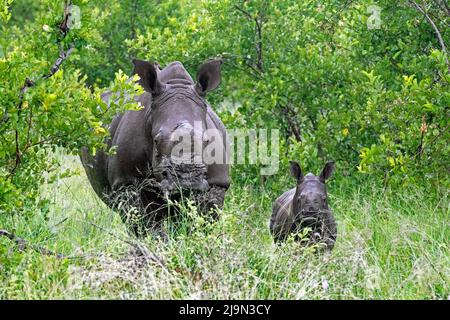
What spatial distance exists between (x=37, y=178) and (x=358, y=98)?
4637 mm

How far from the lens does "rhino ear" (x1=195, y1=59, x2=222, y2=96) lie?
331 inches

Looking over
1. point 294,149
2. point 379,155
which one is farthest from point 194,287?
point 294,149

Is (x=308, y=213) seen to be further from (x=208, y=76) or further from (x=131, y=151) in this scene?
(x=131, y=151)

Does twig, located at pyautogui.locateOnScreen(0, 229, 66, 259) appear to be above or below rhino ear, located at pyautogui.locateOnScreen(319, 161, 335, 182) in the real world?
below

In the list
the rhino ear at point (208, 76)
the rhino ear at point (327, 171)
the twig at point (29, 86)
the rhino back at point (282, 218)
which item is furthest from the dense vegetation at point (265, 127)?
the rhino ear at point (208, 76)

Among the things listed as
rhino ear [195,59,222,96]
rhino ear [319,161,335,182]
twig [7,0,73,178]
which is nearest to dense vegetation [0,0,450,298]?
twig [7,0,73,178]

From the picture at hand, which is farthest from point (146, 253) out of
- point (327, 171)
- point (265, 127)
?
point (265, 127)

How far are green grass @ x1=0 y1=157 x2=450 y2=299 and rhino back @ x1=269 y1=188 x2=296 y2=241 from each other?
80 centimetres

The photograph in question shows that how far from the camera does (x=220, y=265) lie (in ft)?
22.2

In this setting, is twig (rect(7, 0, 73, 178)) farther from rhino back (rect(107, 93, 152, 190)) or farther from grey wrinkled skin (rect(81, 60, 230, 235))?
rhino back (rect(107, 93, 152, 190))

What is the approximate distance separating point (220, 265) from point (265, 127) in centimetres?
527

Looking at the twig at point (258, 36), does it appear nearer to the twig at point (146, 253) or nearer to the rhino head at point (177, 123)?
the rhino head at point (177, 123)

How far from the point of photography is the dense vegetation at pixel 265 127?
6.86m
